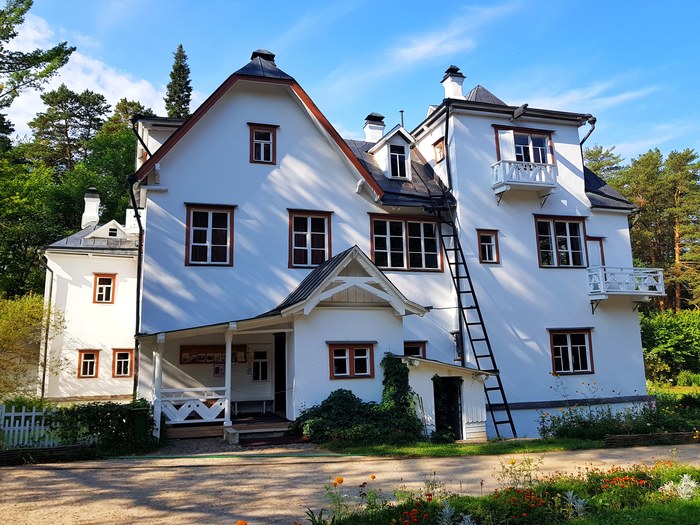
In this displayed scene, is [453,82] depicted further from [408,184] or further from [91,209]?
Result: [91,209]

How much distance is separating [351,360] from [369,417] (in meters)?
1.77

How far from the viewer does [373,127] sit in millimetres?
23641

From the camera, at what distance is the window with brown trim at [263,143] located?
17531mm

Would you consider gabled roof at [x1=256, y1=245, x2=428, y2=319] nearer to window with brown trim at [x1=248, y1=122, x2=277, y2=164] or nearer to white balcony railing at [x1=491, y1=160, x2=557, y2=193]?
window with brown trim at [x1=248, y1=122, x2=277, y2=164]

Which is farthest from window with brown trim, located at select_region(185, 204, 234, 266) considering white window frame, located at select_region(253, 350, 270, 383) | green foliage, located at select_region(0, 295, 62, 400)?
green foliage, located at select_region(0, 295, 62, 400)

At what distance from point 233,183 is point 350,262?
4.88m

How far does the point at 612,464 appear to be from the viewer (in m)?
11.0

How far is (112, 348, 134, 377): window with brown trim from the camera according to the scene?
23.2 m

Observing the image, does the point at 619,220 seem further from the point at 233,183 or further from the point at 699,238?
the point at 699,238

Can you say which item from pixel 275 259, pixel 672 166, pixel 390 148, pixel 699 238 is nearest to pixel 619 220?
pixel 390 148

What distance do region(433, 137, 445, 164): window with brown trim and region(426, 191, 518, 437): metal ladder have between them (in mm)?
2021

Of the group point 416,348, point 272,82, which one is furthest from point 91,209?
point 416,348

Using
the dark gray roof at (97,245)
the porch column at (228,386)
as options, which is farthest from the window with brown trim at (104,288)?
the porch column at (228,386)

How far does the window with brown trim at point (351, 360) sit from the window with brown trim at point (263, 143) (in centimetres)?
670
